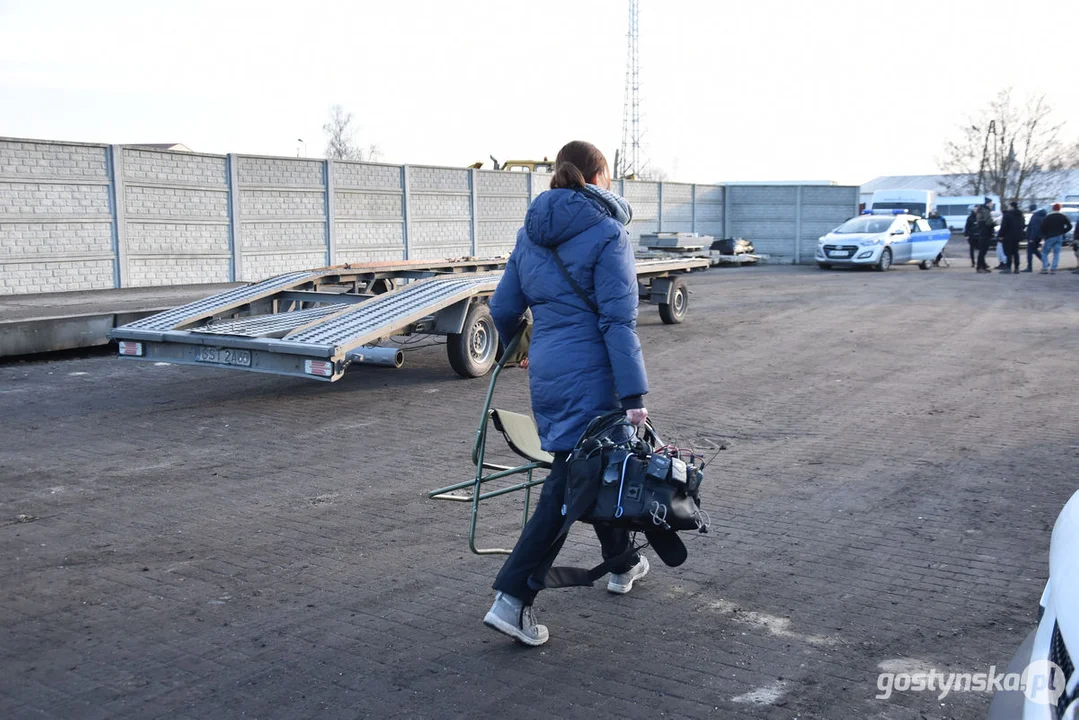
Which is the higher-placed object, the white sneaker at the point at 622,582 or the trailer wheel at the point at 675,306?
the trailer wheel at the point at 675,306

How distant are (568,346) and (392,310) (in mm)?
6275

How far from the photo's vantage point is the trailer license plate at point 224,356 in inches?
378

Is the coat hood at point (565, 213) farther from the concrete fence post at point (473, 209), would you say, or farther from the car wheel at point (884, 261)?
the car wheel at point (884, 261)

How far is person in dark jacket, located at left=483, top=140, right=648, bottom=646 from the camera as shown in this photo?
4.38 metres

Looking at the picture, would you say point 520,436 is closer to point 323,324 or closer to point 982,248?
point 323,324

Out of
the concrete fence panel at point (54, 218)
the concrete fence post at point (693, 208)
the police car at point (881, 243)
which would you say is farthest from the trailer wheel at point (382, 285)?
the concrete fence post at point (693, 208)

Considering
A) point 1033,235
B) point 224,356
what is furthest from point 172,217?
point 1033,235

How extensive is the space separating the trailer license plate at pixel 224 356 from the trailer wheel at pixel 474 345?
8.28 ft

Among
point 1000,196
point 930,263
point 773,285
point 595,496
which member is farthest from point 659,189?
point 595,496

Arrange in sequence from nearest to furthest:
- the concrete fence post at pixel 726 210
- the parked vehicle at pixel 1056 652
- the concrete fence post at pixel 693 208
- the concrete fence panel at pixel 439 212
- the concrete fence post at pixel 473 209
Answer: the parked vehicle at pixel 1056 652 → the concrete fence panel at pixel 439 212 → the concrete fence post at pixel 473 209 → the concrete fence post at pixel 693 208 → the concrete fence post at pixel 726 210

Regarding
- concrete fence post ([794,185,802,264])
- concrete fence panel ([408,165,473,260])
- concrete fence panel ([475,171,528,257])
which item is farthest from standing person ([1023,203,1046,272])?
concrete fence panel ([408,165,473,260])

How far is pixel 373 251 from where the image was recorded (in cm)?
2488

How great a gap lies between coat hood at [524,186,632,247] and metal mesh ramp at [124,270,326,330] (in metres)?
6.81

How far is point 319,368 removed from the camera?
9141mm
